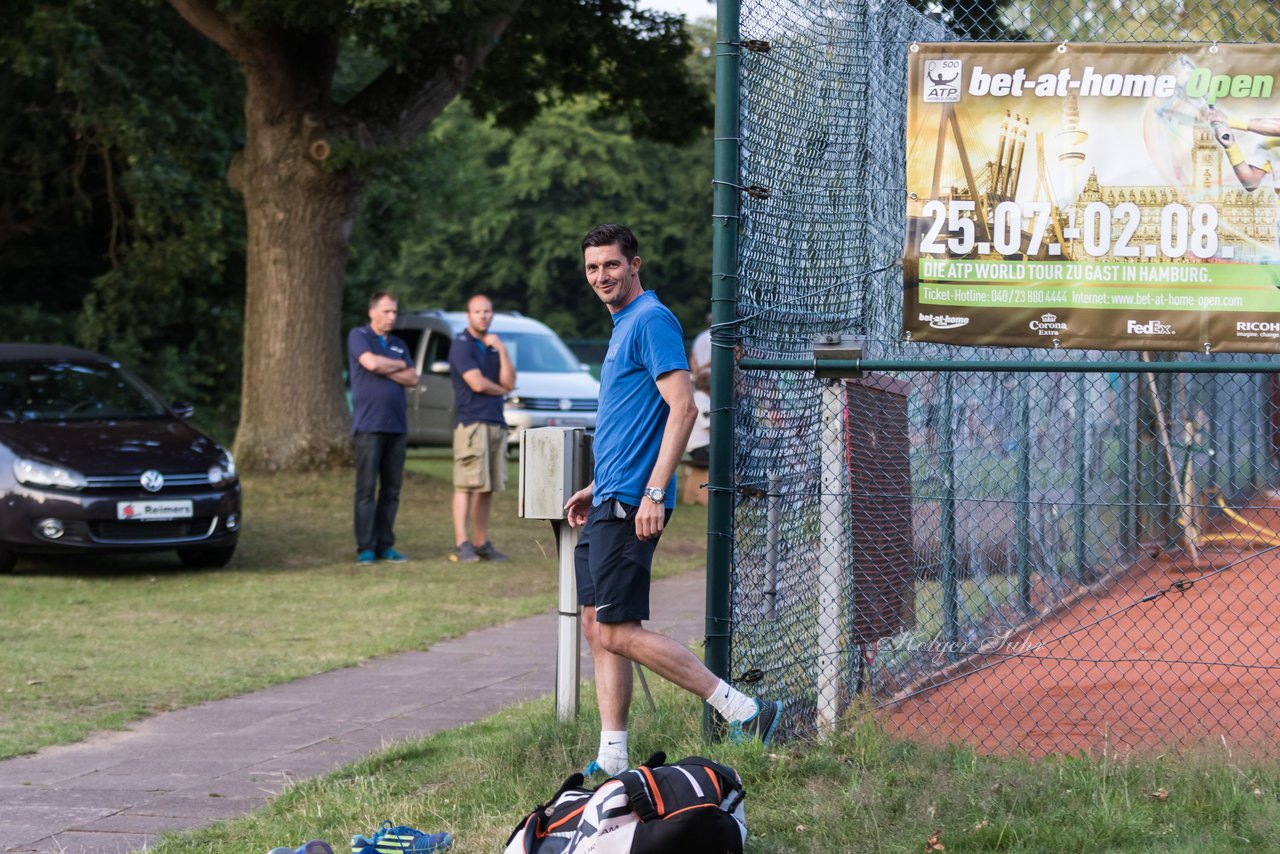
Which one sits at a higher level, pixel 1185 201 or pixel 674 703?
pixel 1185 201

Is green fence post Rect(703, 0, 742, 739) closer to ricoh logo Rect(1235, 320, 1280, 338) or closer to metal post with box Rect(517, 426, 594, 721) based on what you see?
metal post with box Rect(517, 426, 594, 721)

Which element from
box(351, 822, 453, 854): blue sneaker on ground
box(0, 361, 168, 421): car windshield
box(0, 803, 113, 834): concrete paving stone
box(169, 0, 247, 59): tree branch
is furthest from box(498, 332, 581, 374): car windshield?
box(351, 822, 453, 854): blue sneaker on ground

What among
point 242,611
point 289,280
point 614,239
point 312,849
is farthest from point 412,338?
point 312,849

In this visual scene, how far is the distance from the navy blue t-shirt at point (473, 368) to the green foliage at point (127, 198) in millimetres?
8405

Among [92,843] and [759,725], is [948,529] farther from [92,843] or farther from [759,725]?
[92,843]

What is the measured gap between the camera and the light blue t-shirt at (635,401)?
5.27m

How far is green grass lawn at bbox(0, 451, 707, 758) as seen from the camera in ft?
25.0

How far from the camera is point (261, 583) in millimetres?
11477

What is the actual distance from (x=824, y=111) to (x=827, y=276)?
65 centimetres

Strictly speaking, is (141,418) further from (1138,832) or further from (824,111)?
(1138,832)

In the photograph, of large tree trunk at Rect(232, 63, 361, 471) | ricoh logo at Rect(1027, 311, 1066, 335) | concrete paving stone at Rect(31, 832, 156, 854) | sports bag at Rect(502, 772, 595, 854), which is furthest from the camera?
large tree trunk at Rect(232, 63, 361, 471)

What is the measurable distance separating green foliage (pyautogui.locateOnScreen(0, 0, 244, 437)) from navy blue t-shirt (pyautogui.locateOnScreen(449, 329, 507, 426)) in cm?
840

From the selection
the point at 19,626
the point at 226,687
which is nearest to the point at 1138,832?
the point at 226,687

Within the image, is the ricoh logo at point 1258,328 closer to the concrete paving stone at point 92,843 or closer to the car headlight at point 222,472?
the concrete paving stone at point 92,843
